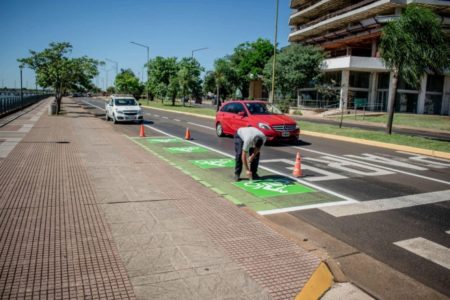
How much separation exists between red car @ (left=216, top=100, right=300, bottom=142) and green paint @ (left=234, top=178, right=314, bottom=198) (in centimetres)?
580

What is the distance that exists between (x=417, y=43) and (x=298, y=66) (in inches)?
1178

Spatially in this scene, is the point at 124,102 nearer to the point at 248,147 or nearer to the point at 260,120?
the point at 260,120

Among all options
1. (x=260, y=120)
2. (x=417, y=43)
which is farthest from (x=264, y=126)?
(x=417, y=43)

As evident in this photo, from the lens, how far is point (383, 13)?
45.0 meters

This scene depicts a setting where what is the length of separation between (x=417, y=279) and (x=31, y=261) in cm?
430

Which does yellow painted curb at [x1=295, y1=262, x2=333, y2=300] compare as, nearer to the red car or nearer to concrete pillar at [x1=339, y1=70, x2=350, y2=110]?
the red car

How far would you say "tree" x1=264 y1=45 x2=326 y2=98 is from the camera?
1844 inches

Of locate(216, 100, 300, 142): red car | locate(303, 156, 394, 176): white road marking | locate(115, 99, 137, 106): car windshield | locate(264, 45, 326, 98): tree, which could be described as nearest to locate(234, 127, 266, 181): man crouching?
locate(303, 156, 394, 176): white road marking

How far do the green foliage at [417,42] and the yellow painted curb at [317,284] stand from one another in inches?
659

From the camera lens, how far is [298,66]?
47062 mm

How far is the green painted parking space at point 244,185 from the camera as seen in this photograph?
700 centimetres

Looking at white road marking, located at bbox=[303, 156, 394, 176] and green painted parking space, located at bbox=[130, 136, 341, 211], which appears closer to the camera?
green painted parking space, located at bbox=[130, 136, 341, 211]

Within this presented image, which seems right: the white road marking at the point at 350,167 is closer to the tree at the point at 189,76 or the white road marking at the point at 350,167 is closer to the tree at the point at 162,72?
the tree at the point at 189,76

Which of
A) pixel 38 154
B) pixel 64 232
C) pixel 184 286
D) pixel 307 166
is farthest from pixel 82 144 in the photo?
pixel 184 286
